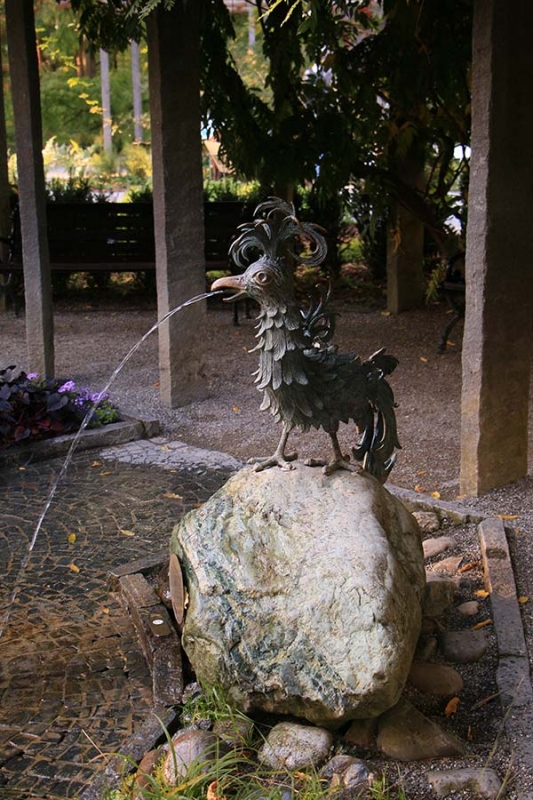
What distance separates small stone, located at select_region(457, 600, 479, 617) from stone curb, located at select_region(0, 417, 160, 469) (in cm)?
322

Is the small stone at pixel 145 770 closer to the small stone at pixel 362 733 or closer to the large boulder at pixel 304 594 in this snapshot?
the large boulder at pixel 304 594

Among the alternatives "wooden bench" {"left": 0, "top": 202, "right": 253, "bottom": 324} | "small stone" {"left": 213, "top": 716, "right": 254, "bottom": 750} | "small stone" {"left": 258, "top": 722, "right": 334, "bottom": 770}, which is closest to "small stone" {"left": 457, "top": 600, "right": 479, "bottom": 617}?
"small stone" {"left": 258, "top": 722, "right": 334, "bottom": 770}

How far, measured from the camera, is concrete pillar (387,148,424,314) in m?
10.2

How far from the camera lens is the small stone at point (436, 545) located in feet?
15.5

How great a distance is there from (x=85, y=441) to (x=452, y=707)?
3755 mm

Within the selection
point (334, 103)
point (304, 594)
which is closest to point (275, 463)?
point (304, 594)

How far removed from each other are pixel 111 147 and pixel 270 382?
73.8ft

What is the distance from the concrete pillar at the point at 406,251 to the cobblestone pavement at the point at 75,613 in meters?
4.79

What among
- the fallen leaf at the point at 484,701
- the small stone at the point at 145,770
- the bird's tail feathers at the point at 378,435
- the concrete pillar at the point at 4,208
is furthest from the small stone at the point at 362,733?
the concrete pillar at the point at 4,208

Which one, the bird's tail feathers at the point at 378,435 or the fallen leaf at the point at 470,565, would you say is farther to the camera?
the fallen leaf at the point at 470,565

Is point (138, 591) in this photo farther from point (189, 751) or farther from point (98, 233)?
point (98, 233)

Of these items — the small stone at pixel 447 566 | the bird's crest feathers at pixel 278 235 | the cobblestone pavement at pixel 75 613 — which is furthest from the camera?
the small stone at pixel 447 566

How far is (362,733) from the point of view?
10.6 feet

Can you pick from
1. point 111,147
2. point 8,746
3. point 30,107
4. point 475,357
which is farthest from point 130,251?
point 111,147
